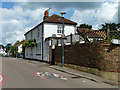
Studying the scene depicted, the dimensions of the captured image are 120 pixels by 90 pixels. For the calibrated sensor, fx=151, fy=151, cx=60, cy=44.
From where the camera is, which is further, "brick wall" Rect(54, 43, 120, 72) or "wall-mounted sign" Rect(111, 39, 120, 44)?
"brick wall" Rect(54, 43, 120, 72)

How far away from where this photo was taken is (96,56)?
35.7 feet

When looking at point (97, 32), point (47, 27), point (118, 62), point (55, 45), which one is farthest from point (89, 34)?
point (47, 27)

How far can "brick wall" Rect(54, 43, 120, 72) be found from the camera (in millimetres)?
9891

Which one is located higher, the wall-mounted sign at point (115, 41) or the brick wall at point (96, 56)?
the wall-mounted sign at point (115, 41)

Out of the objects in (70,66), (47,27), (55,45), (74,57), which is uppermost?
(47,27)

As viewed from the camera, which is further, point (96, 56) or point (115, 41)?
point (96, 56)

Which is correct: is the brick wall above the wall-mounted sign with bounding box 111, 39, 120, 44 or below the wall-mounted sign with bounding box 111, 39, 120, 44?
below

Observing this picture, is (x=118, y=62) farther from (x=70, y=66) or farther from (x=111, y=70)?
(x=70, y=66)

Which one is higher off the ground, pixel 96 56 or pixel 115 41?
pixel 115 41

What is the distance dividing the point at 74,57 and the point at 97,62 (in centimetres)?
374

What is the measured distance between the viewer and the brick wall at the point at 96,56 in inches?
389

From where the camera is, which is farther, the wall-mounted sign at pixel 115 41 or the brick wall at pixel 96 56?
→ the brick wall at pixel 96 56

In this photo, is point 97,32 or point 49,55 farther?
point 49,55

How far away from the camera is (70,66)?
14883 mm
